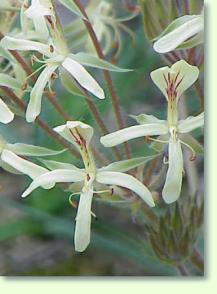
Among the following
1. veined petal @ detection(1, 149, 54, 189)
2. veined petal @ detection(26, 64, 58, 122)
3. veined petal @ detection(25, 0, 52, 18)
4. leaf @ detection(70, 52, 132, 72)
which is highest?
veined petal @ detection(25, 0, 52, 18)

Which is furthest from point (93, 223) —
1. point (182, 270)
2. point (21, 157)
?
point (21, 157)

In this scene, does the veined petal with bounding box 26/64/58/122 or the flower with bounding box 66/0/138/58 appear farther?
the flower with bounding box 66/0/138/58

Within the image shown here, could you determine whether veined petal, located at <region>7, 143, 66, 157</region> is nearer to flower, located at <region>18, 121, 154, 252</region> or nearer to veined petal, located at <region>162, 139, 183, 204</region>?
flower, located at <region>18, 121, 154, 252</region>

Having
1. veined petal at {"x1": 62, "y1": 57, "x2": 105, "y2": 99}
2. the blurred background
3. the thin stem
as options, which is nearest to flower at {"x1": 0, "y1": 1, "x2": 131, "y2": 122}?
veined petal at {"x1": 62, "y1": 57, "x2": 105, "y2": 99}

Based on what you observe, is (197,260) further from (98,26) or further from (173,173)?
(98,26)

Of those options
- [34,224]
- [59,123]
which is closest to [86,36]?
[59,123]

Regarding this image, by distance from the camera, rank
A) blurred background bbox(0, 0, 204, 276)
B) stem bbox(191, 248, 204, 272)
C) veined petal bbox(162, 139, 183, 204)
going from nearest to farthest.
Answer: veined petal bbox(162, 139, 183, 204)
stem bbox(191, 248, 204, 272)
blurred background bbox(0, 0, 204, 276)
